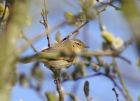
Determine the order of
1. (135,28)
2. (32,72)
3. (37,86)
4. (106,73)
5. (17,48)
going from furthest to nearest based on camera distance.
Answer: (37,86) → (106,73) → (32,72) → (17,48) → (135,28)

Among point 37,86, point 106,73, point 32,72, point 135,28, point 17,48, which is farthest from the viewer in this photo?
point 37,86

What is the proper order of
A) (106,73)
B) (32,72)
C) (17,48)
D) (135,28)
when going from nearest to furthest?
1. (135,28)
2. (17,48)
3. (32,72)
4. (106,73)

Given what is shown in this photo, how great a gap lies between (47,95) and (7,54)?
71 cm

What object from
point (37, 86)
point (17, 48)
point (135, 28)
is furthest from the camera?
point (37, 86)

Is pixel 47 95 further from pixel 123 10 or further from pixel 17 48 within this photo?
pixel 123 10

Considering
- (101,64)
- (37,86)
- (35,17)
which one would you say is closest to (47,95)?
(37,86)

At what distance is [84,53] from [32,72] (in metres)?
0.32

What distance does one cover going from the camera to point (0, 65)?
33.6 inches

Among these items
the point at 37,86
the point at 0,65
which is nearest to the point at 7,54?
the point at 0,65

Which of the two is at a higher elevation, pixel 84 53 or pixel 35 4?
pixel 35 4

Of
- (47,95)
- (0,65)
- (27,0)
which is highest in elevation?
(27,0)

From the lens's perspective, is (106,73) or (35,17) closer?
(35,17)

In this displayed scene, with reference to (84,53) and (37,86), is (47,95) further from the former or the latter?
(84,53)

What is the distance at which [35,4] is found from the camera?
111 centimetres
